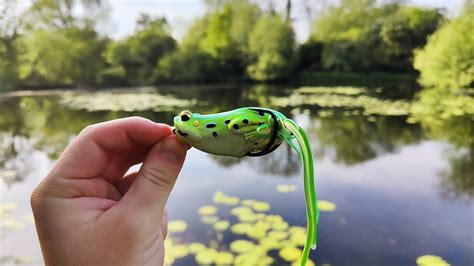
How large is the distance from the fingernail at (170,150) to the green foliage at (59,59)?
45.9 feet

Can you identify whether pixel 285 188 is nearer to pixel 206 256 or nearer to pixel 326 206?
pixel 326 206

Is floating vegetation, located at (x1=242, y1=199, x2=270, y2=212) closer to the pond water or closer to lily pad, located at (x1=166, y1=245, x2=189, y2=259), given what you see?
the pond water

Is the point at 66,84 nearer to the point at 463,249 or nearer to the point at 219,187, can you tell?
the point at 219,187

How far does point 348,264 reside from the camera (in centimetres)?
211

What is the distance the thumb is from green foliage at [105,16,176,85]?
13.9 meters

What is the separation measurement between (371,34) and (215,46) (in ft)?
24.2

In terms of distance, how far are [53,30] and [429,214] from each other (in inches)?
634

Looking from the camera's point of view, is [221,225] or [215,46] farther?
[215,46]

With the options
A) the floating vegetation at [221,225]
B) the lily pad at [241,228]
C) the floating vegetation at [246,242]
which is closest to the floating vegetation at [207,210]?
the floating vegetation at [246,242]

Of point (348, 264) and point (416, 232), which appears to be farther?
point (416, 232)

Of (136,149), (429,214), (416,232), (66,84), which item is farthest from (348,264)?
(66,84)

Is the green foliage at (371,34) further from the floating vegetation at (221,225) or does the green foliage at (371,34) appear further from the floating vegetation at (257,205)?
the floating vegetation at (221,225)

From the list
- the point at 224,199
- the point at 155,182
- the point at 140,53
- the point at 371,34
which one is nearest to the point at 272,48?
the point at 371,34

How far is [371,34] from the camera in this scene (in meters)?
14.8
